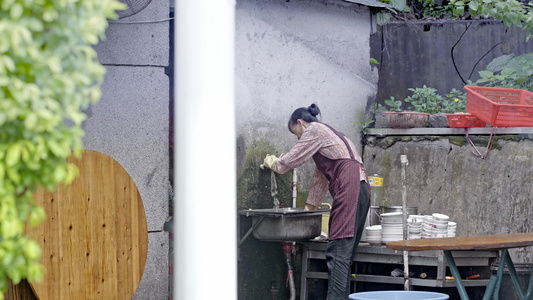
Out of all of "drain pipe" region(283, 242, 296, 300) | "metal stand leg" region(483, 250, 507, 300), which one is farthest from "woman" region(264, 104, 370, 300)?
"metal stand leg" region(483, 250, 507, 300)

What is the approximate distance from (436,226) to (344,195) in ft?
3.34

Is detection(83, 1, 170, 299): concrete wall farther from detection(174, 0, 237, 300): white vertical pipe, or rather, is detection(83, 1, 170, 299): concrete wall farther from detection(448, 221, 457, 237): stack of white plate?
detection(174, 0, 237, 300): white vertical pipe

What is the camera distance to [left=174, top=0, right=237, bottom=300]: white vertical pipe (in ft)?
9.76

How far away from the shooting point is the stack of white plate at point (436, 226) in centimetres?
681

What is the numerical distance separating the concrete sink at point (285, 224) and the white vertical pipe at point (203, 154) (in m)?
3.72

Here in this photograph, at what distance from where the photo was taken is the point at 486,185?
7.46 metres

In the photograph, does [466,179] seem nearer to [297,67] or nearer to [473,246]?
[297,67]

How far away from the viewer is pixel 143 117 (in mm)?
6469

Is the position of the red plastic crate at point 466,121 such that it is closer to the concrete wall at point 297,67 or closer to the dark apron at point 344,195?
the concrete wall at point 297,67

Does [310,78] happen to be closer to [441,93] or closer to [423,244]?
[423,244]

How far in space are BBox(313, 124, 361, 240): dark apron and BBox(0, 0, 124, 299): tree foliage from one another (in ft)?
14.5

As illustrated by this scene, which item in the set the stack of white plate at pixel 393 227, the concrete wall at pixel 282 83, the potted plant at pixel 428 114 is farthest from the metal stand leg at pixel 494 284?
the concrete wall at pixel 282 83

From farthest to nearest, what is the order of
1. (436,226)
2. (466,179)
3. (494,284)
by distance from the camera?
1. (466,179)
2. (436,226)
3. (494,284)

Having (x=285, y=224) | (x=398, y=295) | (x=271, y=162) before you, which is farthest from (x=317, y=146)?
(x=398, y=295)
